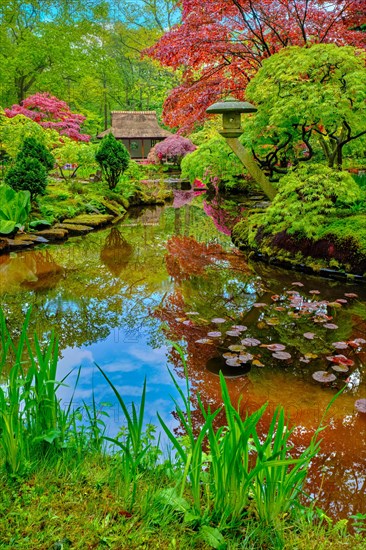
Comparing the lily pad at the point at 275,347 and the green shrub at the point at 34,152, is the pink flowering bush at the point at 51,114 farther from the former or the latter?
the lily pad at the point at 275,347

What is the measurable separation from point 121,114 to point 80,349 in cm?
2370

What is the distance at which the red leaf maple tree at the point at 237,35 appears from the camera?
24.6ft

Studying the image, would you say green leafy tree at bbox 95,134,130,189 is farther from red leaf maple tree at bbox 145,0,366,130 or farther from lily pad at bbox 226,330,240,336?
lily pad at bbox 226,330,240,336

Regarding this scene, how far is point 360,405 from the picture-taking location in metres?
2.69

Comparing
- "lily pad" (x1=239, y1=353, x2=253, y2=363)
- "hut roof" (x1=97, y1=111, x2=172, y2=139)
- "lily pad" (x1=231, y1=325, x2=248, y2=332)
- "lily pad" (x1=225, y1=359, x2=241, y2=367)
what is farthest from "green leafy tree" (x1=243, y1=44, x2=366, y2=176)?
"hut roof" (x1=97, y1=111, x2=172, y2=139)

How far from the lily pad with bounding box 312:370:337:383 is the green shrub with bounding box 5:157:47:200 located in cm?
692

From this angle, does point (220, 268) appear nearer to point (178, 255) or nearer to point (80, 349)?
point (178, 255)

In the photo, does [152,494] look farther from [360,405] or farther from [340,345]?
[340,345]

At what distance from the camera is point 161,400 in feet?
9.35

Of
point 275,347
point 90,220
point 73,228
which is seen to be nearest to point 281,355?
point 275,347

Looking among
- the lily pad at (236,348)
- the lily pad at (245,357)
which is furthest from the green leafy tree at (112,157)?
the lily pad at (245,357)

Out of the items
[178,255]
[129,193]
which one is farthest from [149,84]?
[178,255]

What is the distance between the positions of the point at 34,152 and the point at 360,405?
7.98m

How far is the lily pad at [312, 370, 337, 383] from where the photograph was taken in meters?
2.95
